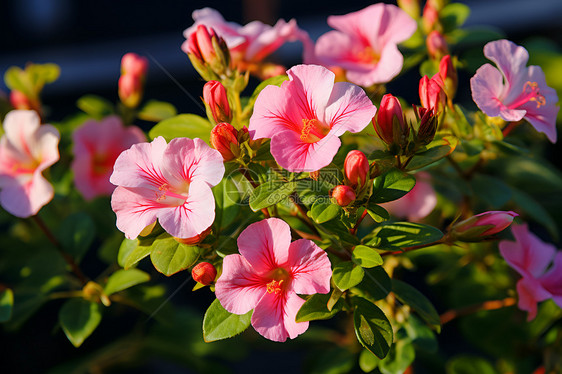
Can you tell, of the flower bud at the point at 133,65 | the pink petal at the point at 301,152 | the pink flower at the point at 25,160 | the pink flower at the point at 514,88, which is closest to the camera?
the pink petal at the point at 301,152

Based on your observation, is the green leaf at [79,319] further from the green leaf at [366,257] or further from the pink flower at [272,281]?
the green leaf at [366,257]

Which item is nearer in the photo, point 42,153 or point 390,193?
point 390,193

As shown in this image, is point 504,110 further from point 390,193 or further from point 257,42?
point 257,42

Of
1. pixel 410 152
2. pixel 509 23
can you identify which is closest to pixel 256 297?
pixel 410 152

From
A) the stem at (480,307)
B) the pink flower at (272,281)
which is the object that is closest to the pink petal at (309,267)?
the pink flower at (272,281)

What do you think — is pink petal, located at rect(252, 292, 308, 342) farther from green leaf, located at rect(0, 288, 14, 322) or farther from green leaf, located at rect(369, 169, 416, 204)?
green leaf, located at rect(0, 288, 14, 322)

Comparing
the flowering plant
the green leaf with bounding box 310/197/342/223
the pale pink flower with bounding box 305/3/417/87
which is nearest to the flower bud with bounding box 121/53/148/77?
the flowering plant

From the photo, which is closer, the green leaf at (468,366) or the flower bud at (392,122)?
the flower bud at (392,122)
